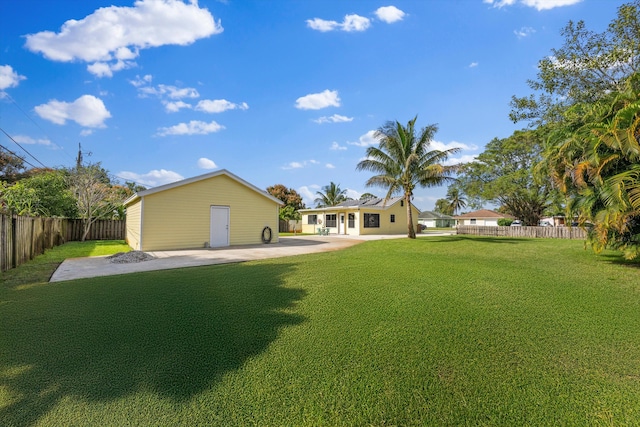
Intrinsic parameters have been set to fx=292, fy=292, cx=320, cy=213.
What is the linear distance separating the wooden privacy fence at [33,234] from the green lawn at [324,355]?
2899 millimetres

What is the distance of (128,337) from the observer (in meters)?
3.41

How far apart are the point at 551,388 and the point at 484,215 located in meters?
55.2

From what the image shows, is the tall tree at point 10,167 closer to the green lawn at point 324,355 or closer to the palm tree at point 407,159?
the green lawn at point 324,355

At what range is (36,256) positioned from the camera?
10234 millimetres

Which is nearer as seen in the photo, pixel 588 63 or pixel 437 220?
pixel 588 63

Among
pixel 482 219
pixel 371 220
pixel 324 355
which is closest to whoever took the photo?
pixel 324 355

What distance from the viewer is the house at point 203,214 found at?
12.2m

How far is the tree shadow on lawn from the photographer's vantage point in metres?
2.54

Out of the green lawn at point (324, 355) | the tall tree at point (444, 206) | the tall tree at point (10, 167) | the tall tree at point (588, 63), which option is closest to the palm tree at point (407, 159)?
the tall tree at point (588, 63)

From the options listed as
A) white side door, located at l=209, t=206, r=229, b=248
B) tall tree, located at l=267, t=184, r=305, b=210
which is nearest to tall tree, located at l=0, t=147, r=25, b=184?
white side door, located at l=209, t=206, r=229, b=248

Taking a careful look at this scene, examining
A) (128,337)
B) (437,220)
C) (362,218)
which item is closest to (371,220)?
(362,218)

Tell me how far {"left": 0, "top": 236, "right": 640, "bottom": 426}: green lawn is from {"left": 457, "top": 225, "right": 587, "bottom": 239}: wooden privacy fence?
18361 millimetres

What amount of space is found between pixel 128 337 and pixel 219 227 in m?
10.9

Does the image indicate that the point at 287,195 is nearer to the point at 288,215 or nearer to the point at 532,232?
the point at 288,215
